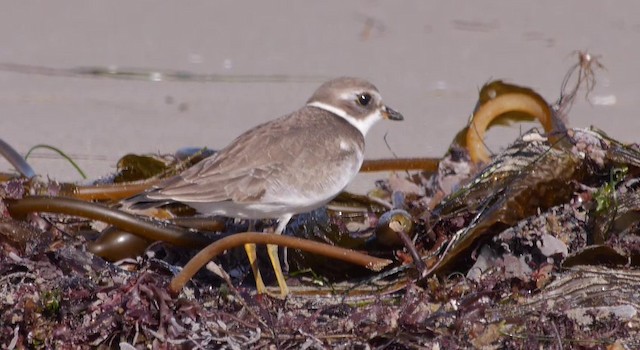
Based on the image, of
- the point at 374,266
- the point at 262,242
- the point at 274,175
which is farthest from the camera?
the point at 274,175

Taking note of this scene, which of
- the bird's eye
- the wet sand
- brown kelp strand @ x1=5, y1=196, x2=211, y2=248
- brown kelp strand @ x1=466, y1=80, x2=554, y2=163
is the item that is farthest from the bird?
the wet sand

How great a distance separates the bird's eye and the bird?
26 cm

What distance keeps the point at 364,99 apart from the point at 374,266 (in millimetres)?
1102

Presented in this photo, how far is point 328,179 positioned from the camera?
12.4ft

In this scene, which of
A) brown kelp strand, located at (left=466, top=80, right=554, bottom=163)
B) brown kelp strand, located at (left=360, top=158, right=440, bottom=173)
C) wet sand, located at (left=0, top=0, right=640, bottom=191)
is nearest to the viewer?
brown kelp strand, located at (left=466, top=80, right=554, bottom=163)

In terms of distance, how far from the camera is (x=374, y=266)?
334cm

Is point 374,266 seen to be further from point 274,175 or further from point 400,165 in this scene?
point 400,165

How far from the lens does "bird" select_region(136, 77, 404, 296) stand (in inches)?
145

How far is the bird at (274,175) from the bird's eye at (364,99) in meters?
0.26

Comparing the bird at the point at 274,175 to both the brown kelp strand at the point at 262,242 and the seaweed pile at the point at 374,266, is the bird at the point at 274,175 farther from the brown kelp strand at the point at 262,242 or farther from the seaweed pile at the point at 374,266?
the brown kelp strand at the point at 262,242

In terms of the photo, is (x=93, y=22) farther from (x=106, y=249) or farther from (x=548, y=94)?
(x=106, y=249)

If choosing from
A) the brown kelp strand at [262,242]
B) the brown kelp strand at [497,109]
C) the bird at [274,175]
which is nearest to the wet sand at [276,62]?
the brown kelp strand at [497,109]

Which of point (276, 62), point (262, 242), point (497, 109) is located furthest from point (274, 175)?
point (276, 62)

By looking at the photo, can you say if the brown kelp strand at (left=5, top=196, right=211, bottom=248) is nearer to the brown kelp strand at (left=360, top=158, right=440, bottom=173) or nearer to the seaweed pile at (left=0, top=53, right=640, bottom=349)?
the seaweed pile at (left=0, top=53, right=640, bottom=349)
